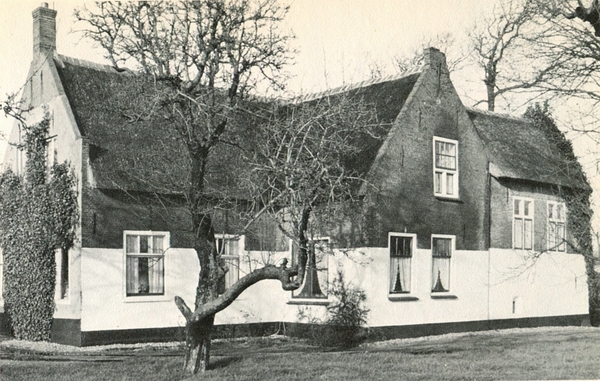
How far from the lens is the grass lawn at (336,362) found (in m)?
12.8

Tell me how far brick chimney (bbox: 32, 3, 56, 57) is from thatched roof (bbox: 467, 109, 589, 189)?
13763 mm

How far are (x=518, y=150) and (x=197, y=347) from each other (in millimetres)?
15724

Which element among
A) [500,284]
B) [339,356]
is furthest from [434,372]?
[500,284]

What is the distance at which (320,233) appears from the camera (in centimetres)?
1991

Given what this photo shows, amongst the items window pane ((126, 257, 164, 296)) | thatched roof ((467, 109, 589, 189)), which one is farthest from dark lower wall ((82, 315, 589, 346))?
thatched roof ((467, 109, 589, 189))

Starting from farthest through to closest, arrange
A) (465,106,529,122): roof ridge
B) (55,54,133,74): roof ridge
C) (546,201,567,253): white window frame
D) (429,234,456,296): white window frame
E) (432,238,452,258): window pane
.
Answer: (465,106,529,122): roof ridge, (546,201,567,253): white window frame, (432,238,452,258): window pane, (429,234,456,296): white window frame, (55,54,133,74): roof ridge

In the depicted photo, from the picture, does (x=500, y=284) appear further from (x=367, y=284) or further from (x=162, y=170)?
(x=162, y=170)

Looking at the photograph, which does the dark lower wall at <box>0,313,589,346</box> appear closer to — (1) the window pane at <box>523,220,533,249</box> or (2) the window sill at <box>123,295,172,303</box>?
(2) the window sill at <box>123,295,172,303</box>

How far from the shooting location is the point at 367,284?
19000 millimetres

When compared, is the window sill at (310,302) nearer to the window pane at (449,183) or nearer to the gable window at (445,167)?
the gable window at (445,167)

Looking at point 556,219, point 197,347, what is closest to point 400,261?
point 556,219

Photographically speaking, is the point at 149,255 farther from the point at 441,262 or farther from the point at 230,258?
the point at 441,262

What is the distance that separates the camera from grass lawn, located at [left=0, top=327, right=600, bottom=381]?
12.8 meters

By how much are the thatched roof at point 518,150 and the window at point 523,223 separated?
0.89 m
